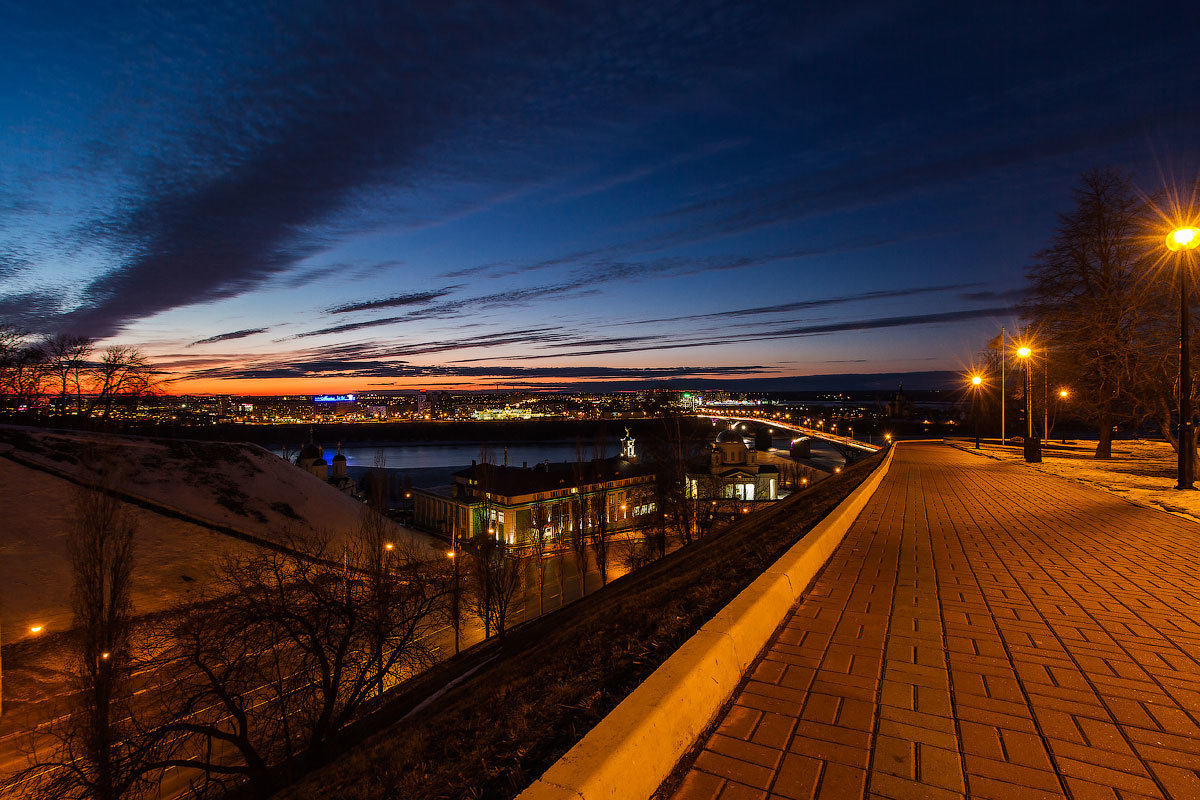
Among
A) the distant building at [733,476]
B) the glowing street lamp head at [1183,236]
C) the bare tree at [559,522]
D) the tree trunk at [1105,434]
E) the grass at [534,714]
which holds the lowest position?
the bare tree at [559,522]

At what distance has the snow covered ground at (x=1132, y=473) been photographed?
9.13m

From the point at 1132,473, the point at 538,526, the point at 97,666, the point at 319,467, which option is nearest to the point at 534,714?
the point at 97,666

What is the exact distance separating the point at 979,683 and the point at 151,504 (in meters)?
33.6

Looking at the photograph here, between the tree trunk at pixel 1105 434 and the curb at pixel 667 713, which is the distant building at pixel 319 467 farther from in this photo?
the tree trunk at pixel 1105 434

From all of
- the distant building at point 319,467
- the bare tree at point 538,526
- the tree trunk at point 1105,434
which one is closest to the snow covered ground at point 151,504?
the bare tree at point 538,526

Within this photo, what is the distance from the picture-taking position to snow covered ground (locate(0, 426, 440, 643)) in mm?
18016

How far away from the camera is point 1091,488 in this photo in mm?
11281

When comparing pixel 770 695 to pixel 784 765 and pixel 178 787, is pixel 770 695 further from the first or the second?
pixel 178 787

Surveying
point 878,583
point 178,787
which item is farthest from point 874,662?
point 178,787

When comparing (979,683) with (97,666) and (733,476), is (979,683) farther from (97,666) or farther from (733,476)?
(733,476)

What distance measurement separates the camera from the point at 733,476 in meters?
46.6

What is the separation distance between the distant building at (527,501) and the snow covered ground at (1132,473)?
21.8m

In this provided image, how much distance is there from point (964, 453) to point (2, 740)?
3245cm

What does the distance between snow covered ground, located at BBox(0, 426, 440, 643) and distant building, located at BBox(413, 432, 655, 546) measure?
162 inches
